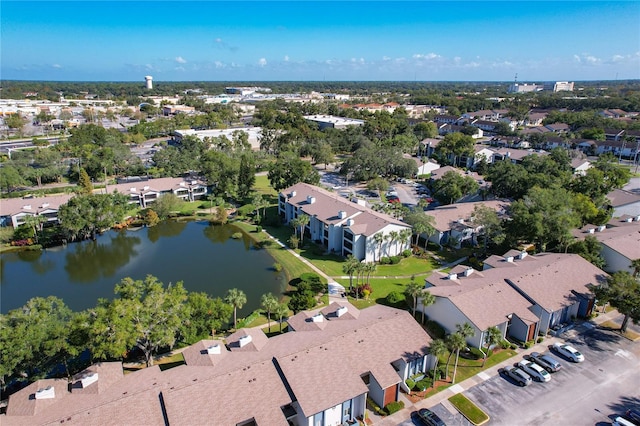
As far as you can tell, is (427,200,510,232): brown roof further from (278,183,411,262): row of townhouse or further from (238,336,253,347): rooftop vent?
(238,336,253,347): rooftop vent

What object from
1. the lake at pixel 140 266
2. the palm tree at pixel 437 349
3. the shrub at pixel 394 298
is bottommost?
the lake at pixel 140 266

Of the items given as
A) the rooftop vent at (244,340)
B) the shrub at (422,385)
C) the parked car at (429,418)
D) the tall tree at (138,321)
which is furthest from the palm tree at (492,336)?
the tall tree at (138,321)

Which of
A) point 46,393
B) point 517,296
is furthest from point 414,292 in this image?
point 46,393

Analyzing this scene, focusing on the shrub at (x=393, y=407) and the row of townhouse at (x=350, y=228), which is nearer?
the shrub at (x=393, y=407)

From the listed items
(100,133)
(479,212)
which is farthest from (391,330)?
(100,133)

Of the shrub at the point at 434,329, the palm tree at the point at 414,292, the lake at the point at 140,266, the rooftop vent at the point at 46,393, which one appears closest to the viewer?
the rooftop vent at the point at 46,393

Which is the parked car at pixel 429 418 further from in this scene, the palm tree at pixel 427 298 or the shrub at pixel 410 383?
the palm tree at pixel 427 298

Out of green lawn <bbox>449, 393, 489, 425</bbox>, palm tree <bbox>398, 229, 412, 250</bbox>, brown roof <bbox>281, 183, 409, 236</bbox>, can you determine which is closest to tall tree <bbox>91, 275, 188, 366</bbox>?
green lawn <bbox>449, 393, 489, 425</bbox>

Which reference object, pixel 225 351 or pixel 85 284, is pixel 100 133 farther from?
pixel 225 351
